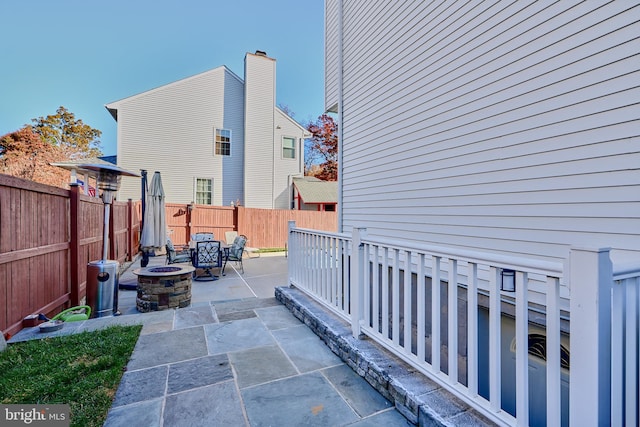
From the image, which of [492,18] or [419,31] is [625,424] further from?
[419,31]

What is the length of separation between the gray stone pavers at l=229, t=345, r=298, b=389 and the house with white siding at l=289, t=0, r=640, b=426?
0.66 m

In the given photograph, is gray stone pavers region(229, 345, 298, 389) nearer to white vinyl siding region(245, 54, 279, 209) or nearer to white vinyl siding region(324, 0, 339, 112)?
white vinyl siding region(324, 0, 339, 112)

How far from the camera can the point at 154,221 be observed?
7.04 metres

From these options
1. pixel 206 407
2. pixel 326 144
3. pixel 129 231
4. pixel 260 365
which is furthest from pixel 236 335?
pixel 326 144

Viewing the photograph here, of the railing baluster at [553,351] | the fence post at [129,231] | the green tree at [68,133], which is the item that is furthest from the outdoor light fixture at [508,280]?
the green tree at [68,133]

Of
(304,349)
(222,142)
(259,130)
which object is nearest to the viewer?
(304,349)

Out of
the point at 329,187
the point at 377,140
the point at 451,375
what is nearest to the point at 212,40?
the point at 329,187

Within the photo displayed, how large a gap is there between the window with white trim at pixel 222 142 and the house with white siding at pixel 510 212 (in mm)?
10264

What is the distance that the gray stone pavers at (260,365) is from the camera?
7.70 feet

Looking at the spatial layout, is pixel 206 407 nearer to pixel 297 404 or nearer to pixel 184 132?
pixel 297 404

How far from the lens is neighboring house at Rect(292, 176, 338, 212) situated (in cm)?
1537

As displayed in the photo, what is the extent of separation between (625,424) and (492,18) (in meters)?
3.72

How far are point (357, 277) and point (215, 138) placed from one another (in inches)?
508

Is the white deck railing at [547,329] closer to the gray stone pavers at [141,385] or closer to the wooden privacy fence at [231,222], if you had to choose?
the gray stone pavers at [141,385]
